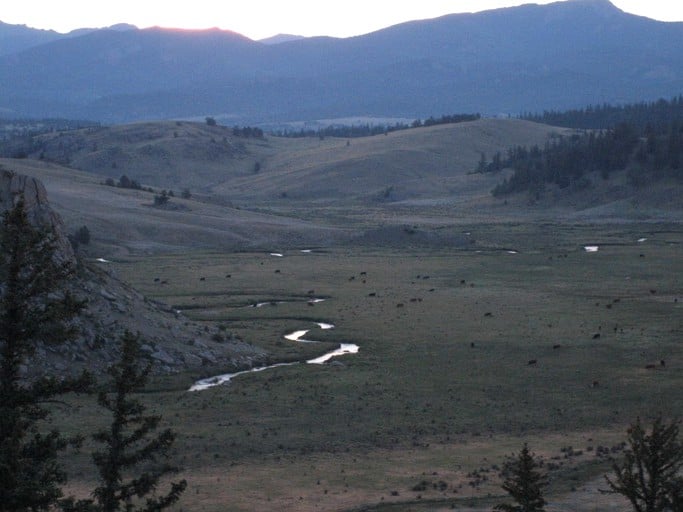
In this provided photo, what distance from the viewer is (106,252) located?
85812 mm

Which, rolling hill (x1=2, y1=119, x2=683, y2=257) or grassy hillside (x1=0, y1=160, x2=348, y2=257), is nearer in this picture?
grassy hillside (x1=0, y1=160, x2=348, y2=257)

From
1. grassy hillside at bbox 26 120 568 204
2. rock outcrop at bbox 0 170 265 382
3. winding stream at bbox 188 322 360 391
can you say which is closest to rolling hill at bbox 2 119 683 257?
grassy hillside at bbox 26 120 568 204

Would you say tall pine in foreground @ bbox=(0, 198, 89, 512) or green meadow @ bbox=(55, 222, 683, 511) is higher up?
tall pine in foreground @ bbox=(0, 198, 89, 512)

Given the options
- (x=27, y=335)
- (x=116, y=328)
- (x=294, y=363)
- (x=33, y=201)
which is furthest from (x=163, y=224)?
(x=27, y=335)

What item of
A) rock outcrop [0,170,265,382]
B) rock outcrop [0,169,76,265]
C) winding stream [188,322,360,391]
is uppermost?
rock outcrop [0,169,76,265]

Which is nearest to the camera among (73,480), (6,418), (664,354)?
(6,418)

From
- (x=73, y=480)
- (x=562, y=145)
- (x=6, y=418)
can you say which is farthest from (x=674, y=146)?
(x=6, y=418)

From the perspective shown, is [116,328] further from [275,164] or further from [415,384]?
[275,164]

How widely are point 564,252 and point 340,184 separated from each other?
81.7m

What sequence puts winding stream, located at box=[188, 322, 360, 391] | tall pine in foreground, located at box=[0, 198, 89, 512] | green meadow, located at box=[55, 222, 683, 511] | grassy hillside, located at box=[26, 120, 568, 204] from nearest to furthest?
tall pine in foreground, located at box=[0, 198, 89, 512]
green meadow, located at box=[55, 222, 683, 511]
winding stream, located at box=[188, 322, 360, 391]
grassy hillside, located at box=[26, 120, 568, 204]

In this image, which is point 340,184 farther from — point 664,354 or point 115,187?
point 664,354

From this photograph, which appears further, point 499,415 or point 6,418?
point 499,415

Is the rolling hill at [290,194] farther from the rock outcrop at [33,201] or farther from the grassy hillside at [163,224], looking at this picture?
the rock outcrop at [33,201]

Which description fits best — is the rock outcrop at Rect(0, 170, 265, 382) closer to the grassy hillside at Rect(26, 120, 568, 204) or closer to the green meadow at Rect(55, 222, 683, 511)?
the green meadow at Rect(55, 222, 683, 511)
